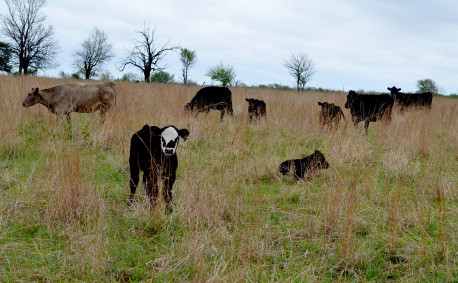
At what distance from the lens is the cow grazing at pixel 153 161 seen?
11.8ft

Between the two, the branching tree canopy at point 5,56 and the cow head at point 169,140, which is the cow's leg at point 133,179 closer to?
the cow head at point 169,140

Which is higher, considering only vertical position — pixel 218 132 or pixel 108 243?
pixel 218 132

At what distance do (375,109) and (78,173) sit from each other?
8581mm

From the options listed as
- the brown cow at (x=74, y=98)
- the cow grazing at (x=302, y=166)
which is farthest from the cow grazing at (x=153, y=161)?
the brown cow at (x=74, y=98)

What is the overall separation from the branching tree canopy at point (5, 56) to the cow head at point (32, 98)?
1510 inches

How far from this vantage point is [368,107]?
10180mm

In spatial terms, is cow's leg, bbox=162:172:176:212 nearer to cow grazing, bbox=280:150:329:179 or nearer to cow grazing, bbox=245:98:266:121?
cow grazing, bbox=280:150:329:179

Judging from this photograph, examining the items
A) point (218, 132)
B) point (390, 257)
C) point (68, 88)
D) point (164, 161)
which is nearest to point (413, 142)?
point (218, 132)

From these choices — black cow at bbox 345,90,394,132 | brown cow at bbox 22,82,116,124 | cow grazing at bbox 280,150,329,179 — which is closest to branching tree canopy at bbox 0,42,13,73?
brown cow at bbox 22,82,116,124

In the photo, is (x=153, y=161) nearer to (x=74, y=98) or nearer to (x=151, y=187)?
(x=151, y=187)

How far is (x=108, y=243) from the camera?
2.98m

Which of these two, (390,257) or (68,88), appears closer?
(390,257)

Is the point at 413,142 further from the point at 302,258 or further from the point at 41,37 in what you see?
the point at 41,37

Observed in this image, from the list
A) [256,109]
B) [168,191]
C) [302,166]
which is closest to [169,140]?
[168,191]
